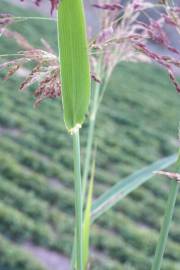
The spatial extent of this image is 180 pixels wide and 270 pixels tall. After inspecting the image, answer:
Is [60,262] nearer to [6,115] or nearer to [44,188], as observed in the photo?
[44,188]

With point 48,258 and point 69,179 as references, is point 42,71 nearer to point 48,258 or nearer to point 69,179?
point 48,258

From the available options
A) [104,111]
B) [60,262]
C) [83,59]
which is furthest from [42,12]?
[83,59]

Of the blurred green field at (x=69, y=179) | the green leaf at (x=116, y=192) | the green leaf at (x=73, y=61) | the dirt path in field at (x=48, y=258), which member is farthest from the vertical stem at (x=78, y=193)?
the dirt path in field at (x=48, y=258)

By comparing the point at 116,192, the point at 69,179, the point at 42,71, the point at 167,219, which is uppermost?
the point at 69,179

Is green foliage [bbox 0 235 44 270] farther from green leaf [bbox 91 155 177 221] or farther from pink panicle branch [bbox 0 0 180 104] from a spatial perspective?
pink panicle branch [bbox 0 0 180 104]

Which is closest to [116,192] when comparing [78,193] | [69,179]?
[78,193]

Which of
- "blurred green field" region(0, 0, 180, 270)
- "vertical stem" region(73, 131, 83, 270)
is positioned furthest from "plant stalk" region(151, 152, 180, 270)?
"blurred green field" region(0, 0, 180, 270)

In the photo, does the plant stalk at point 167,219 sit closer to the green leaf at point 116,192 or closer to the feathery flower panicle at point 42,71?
the feathery flower panicle at point 42,71
